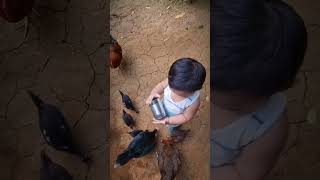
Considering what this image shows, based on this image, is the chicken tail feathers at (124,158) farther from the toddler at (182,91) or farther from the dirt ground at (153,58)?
the toddler at (182,91)

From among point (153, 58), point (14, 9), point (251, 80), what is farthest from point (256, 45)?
point (14, 9)

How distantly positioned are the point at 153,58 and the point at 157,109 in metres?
0.19

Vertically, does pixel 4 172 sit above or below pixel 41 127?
below

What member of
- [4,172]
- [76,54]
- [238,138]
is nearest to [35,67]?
[76,54]

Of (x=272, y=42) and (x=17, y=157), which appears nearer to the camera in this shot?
(x=272, y=42)

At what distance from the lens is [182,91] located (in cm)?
178

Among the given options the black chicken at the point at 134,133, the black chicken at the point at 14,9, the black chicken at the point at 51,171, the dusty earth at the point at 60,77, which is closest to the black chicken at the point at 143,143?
the black chicken at the point at 134,133

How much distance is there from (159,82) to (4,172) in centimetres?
69

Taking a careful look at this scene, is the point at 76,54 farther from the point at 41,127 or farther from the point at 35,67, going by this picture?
the point at 41,127

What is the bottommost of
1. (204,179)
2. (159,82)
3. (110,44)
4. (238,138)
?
(204,179)

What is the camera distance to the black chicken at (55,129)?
6.02ft

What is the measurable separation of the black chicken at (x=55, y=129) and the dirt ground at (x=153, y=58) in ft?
0.53

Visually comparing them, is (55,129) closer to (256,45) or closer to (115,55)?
(115,55)

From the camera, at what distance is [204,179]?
5.97ft
